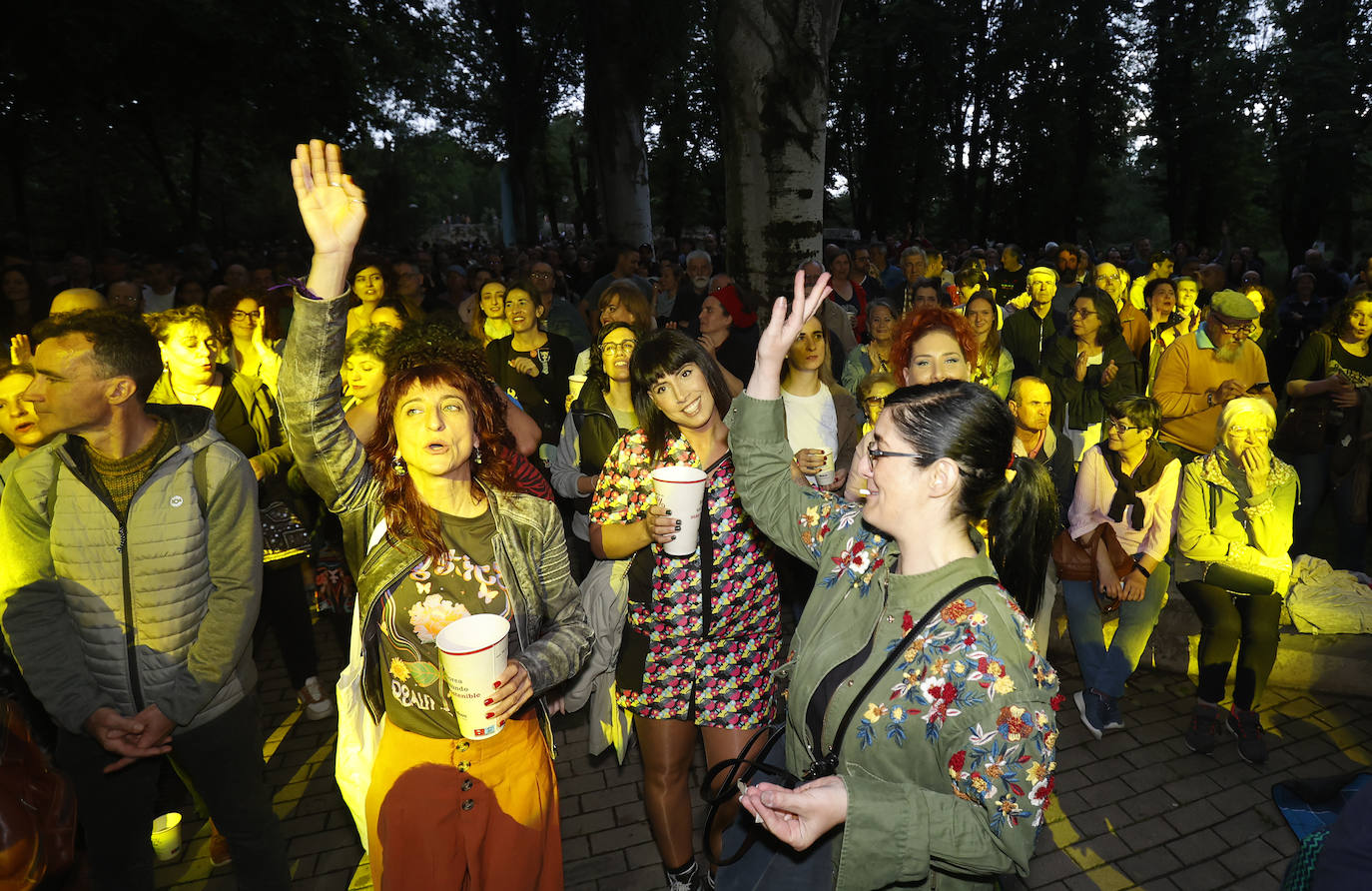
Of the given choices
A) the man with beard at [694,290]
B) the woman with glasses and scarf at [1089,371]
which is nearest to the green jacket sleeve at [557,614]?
the woman with glasses and scarf at [1089,371]

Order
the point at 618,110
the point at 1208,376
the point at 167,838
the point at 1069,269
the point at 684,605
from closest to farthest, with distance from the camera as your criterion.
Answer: the point at 684,605
the point at 167,838
the point at 1208,376
the point at 1069,269
the point at 618,110

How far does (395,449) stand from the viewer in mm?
2645

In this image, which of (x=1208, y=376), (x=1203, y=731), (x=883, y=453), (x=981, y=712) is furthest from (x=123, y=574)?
(x=1208, y=376)

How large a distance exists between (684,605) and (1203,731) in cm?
320

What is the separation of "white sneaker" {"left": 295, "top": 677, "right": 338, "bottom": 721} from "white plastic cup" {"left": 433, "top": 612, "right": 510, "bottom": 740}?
3.23 m

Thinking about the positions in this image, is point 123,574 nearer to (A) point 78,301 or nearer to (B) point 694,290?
(A) point 78,301

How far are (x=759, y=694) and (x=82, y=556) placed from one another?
2.44 metres

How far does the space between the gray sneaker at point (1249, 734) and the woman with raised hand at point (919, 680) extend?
10.7ft

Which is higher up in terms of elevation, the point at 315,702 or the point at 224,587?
the point at 224,587

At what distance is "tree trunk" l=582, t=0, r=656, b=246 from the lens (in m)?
16.4

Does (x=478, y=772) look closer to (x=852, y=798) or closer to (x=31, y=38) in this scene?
(x=852, y=798)

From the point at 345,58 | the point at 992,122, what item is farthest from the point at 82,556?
the point at 992,122

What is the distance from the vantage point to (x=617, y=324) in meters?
4.71

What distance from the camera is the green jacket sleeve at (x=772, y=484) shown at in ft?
8.59
